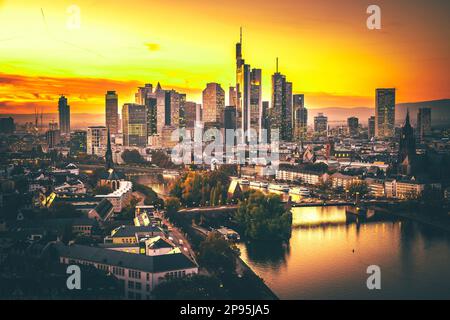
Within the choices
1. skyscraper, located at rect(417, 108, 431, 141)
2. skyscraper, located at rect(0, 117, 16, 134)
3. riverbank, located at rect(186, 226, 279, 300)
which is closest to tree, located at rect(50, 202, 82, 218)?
riverbank, located at rect(186, 226, 279, 300)

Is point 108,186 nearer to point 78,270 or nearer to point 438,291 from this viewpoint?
point 78,270

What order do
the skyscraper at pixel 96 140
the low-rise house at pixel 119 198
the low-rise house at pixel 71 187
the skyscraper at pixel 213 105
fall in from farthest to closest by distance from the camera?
the skyscraper at pixel 213 105 < the skyscraper at pixel 96 140 < the low-rise house at pixel 71 187 < the low-rise house at pixel 119 198

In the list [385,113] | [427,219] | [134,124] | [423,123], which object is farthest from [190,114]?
[427,219]

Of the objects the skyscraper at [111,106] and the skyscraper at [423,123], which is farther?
the skyscraper at [111,106]

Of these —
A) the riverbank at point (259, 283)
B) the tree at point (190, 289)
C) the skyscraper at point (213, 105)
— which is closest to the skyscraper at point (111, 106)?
the skyscraper at point (213, 105)

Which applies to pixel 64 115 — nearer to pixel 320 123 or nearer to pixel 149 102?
pixel 149 102

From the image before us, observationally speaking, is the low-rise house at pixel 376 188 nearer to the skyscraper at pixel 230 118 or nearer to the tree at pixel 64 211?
the tree at pixel 64 211
